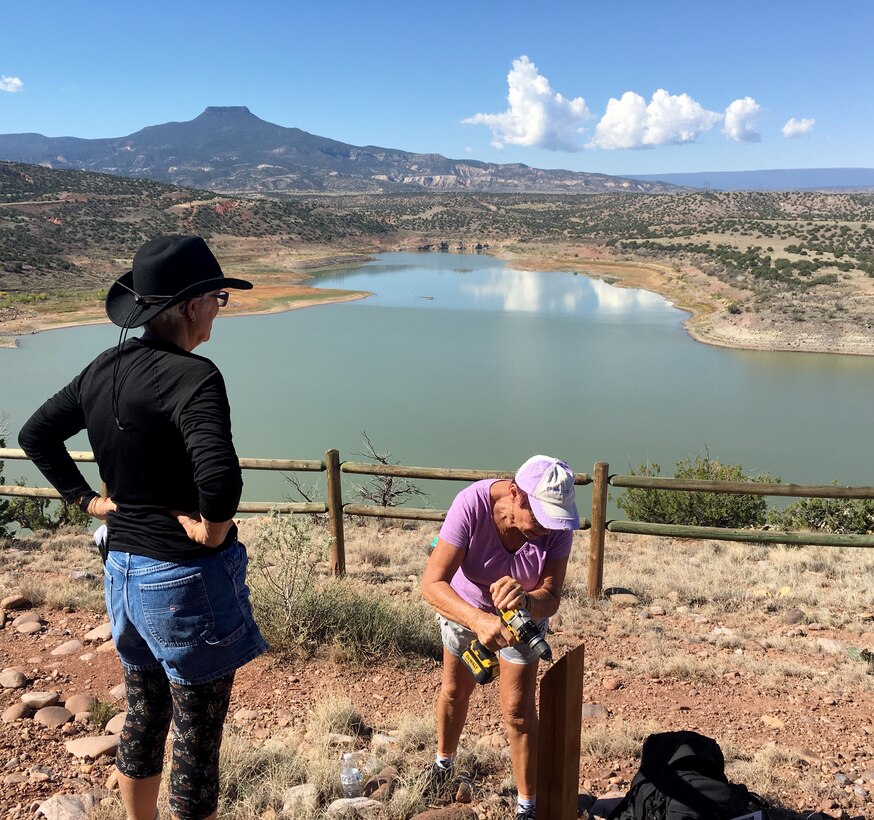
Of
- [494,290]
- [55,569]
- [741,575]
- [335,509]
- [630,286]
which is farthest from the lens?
[630,286]

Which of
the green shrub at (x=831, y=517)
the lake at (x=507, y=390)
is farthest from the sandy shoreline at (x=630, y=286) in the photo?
the green shrub at (x=831, y=517)

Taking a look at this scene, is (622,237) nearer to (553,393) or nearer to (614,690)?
(553,393)

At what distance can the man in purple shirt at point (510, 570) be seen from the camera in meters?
2.28

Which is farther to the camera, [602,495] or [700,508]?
[700,508]

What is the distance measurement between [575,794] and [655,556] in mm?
5895

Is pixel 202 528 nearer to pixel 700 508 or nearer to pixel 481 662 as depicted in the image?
pixel 481 662

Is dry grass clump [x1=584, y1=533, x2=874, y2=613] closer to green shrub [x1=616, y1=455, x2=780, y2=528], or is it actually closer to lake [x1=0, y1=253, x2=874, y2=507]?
green shrub [x1=616, y1=455, x2=780, y2=528]

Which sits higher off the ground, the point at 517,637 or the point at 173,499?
the point at 173,499

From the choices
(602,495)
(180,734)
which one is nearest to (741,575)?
(602,495)

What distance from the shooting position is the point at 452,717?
2.75m

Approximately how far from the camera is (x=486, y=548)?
97.1 inches

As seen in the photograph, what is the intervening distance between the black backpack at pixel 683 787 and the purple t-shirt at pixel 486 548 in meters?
0.78

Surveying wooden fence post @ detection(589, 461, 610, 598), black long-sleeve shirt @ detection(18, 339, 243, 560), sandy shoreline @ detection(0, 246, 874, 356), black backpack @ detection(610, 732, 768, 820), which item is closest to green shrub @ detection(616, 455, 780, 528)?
wooden fence post @ detection(589, 461, 610, 598)

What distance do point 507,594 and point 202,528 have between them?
94 centimetres
